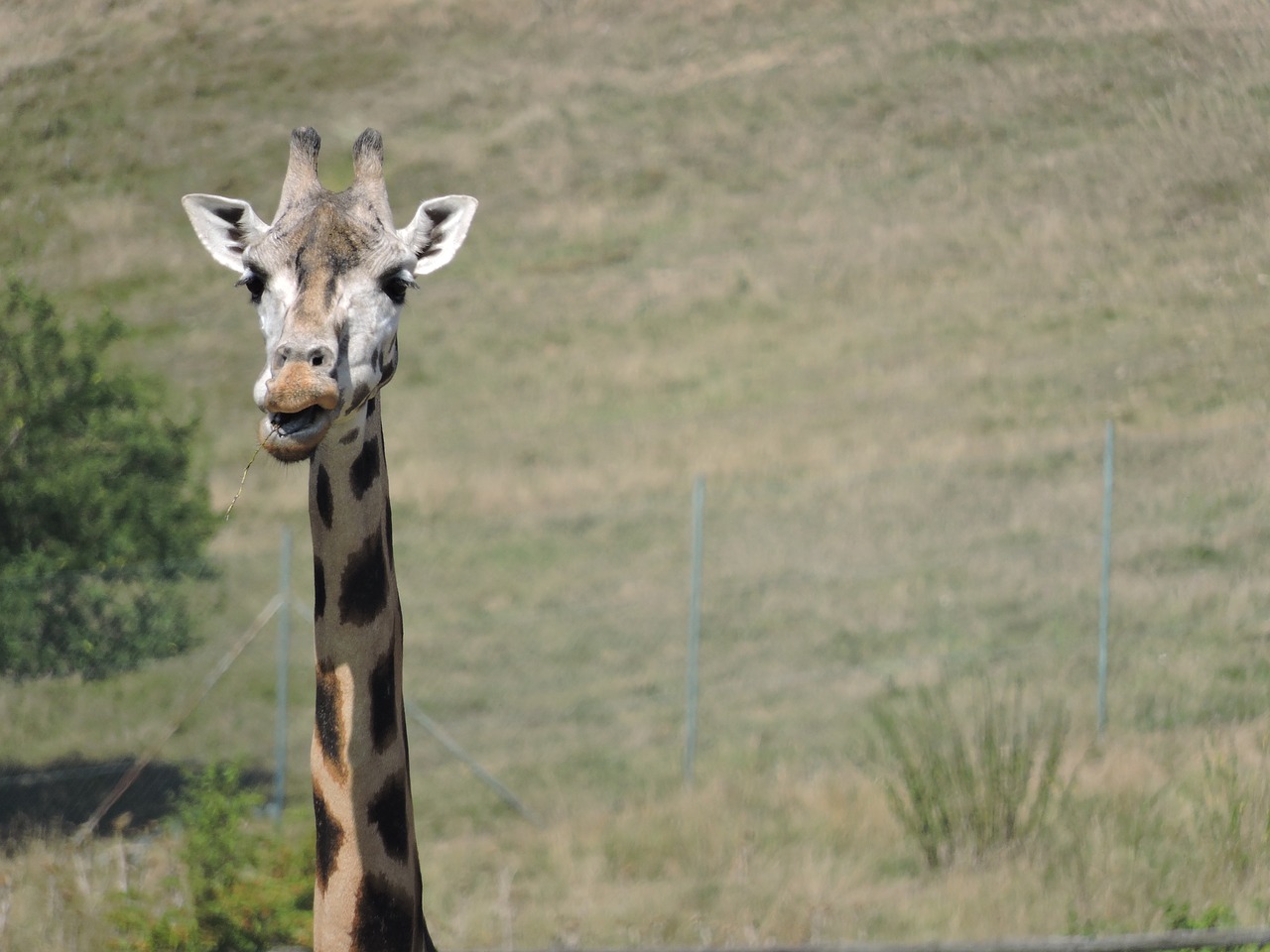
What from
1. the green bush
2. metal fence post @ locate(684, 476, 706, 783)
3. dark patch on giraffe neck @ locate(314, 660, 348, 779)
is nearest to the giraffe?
dark patch on giraffe neck @ locate(314, 660, 348, 779)

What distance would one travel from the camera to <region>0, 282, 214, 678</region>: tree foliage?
35.0 feet

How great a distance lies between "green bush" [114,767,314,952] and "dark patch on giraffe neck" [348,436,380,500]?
9.87ft

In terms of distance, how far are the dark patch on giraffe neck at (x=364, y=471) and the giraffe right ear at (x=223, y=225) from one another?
0.79m

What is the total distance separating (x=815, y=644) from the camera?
1533 centimetres

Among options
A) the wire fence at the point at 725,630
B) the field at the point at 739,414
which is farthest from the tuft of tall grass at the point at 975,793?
the wire fence at the point at 725,630

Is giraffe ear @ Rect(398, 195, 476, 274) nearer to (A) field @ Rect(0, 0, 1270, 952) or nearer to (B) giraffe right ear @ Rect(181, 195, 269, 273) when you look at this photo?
(B) giraffe right ear @ Rect(181, 195, 269, 273)

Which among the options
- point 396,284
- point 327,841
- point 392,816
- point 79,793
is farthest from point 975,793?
point 79,793

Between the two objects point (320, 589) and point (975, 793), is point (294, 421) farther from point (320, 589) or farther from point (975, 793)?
point (975, 793)

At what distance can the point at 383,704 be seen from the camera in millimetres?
3799

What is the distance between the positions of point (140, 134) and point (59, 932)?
1423 inches

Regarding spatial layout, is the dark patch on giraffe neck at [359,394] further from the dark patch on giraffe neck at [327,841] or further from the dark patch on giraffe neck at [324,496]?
the dark patch on giraffe neck at [327,841]

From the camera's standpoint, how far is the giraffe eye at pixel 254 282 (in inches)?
146

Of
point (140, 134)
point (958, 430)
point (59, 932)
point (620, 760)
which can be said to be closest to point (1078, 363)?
point (958, 430)

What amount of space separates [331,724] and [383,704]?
128 mm
